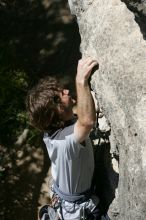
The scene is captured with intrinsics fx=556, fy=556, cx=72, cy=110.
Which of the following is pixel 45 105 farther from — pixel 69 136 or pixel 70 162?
pixel 70 162

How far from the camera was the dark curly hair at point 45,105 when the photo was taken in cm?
323

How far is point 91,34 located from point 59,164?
90 cm

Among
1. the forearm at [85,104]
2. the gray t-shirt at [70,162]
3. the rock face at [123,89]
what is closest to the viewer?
the rock face at [123,89]

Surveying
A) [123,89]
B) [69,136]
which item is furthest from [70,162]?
[123,89]

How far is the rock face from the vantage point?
9.50ft

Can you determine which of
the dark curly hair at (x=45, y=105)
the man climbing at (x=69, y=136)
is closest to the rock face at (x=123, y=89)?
the man climbing at (x=69, y=136)

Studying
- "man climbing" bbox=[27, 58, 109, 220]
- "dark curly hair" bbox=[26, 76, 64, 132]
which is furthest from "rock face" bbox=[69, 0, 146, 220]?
"dark curly hair" bbox=[26, 76, 64, 132]

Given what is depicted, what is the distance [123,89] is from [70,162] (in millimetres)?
543

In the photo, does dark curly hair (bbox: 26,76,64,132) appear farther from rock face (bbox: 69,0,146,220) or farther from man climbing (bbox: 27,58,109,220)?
rock face (bbox: 69,0,146,220)

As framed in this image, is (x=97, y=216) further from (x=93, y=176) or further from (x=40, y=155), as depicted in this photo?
(x=40, y=155)

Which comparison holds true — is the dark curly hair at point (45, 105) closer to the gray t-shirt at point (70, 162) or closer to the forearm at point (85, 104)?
the gray t-shirt at point (70, 162)

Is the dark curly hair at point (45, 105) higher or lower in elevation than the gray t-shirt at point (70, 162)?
higher

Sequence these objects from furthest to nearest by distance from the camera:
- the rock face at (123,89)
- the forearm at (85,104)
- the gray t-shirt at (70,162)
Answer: the gray t-shirt at (70,162) < the forearm at (85,104) < the rock face at (123,89)

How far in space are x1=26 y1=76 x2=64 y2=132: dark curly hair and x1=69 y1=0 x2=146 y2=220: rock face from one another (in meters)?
0.31
